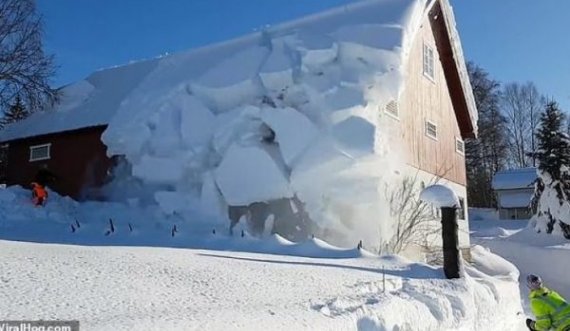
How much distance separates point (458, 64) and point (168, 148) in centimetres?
1081

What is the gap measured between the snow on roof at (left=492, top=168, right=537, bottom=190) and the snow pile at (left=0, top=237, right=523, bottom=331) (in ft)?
109

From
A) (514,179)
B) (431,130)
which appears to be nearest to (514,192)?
(514,179)

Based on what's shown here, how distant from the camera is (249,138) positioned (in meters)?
13.3

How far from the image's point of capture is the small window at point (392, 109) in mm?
14539

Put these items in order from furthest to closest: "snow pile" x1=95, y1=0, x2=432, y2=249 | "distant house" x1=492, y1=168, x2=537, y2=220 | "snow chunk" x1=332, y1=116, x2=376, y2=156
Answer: "distant house" x1=492, y1=168, x2=537, y2=220 → "snow pile" x1=95, y1=0, x2=432, y2=249 → "snow chunk" x1=332, y1=116, x2=376, y2=156

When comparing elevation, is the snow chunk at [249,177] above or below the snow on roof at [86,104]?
below

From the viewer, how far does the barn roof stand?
44.9 ft

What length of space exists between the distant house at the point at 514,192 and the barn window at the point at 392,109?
91.6 ft

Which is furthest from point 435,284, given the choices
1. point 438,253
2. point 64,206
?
point 64,206

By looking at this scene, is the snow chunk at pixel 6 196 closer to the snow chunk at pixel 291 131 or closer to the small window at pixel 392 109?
the snow chunk at pixel 291 131

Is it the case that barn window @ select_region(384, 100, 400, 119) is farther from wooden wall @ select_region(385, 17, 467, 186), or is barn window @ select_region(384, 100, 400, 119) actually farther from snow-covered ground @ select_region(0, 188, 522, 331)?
snow-covered ground @ select_region(0, 188, 522, 331)

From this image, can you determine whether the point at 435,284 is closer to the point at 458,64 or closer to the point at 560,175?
the point at 458,64

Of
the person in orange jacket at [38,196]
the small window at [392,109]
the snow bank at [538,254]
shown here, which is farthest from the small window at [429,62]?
the person in orange jacket at [38,196]

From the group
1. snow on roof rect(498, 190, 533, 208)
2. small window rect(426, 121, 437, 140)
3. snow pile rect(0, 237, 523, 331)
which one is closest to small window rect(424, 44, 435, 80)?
small window rect(426, 121, 437, 140)
